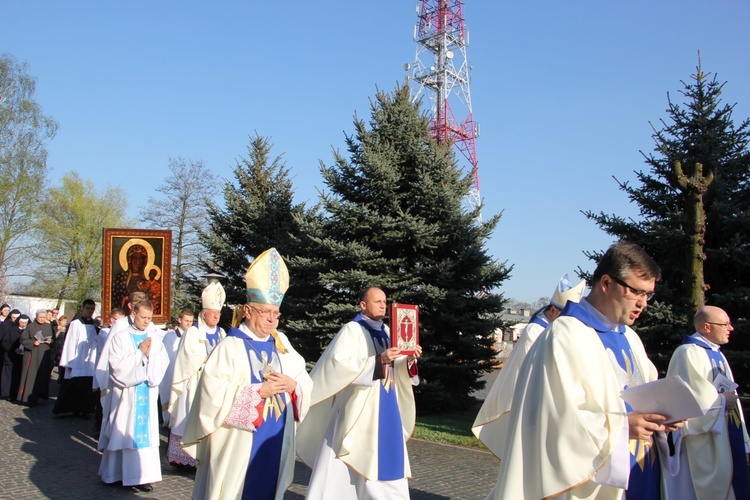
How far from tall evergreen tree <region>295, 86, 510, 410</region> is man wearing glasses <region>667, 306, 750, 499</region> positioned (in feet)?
25.0

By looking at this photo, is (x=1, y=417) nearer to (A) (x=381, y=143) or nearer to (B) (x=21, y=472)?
(B) (x=21, y=472)

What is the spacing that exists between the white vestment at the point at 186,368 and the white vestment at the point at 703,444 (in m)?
5.98

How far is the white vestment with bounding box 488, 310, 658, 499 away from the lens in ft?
9.51

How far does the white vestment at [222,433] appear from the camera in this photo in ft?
16.5

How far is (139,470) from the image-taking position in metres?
7.71

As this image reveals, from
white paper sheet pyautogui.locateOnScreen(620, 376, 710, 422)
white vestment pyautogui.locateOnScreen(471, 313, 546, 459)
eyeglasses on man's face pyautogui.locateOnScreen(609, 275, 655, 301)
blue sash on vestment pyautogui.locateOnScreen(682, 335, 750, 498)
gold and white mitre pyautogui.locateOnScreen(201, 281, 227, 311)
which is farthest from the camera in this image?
gold and white mitre pyautogui.locateOnScreen(201, 281, 227, 311)

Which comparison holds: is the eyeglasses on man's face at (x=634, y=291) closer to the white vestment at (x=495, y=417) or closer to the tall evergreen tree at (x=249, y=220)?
the white vestment at (x=495, y=417)

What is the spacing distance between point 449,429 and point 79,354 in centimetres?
799

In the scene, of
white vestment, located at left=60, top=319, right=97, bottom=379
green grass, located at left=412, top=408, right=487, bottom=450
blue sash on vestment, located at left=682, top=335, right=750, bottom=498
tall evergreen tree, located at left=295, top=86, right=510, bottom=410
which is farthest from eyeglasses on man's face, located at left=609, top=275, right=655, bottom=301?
white vestment, located at left=60, top=319, right=97, bottom=379

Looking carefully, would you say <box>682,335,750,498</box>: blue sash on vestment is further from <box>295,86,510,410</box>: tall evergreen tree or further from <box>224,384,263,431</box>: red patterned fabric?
<box>295,86,510,410</box>: tall evergreen tree

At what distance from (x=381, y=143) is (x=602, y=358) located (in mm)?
13031

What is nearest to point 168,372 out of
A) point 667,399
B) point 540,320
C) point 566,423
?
point 540,320

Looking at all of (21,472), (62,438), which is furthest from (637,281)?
(62,438)

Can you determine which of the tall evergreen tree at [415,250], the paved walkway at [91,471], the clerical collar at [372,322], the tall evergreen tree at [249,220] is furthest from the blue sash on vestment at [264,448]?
the tall evergreen tree at [249,220]
